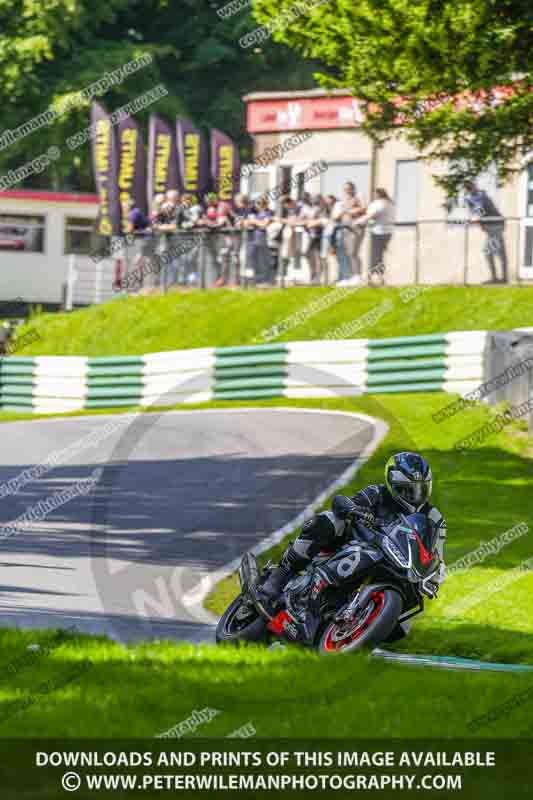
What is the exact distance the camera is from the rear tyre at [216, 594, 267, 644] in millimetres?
10445

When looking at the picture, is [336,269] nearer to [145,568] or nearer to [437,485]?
[437,485]

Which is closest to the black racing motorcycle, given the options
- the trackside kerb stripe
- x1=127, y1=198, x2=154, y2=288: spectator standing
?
the trackside kerb stripe

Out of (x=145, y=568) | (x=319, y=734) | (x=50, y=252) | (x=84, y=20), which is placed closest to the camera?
(x=319, y=734)

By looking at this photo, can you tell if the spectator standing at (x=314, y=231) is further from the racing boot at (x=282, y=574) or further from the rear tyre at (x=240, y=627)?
the racing boot at (x=282, y=574)

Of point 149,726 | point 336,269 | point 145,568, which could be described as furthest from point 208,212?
point 149,726

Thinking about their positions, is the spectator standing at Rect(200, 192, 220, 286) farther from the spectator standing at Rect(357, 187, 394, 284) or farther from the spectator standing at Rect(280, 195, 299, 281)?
the spectator standing at Rect(357, 187, 394, 284)

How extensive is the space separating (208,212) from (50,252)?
56.2ft

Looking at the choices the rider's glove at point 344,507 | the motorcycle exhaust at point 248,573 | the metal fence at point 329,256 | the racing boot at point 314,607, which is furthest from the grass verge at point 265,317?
the racing boot at point 314,607

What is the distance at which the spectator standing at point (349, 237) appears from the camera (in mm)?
28359

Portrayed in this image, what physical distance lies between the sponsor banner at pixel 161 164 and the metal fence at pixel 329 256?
20.9 ft

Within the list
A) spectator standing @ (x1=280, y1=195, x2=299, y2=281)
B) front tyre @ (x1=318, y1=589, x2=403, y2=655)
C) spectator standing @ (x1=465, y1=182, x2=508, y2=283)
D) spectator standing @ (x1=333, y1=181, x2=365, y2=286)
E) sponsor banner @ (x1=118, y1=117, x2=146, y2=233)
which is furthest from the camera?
sponsor banner @ (x1=118, y1=117, x2=146, y2=233)

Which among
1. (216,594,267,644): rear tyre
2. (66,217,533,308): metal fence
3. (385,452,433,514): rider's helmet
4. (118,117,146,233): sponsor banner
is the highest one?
(118,117,146,233): sponsor banner

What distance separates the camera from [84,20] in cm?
5572

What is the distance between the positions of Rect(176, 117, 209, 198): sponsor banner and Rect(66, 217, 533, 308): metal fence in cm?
624
